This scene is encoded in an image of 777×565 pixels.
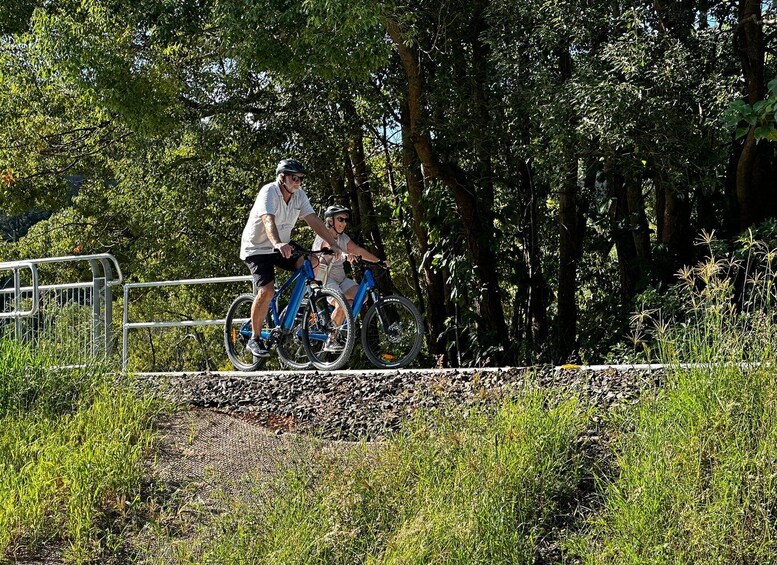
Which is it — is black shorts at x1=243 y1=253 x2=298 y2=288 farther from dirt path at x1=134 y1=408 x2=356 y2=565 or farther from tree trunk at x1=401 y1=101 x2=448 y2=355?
tree trunk at x1=401 y1=101 x2=448 y2=355

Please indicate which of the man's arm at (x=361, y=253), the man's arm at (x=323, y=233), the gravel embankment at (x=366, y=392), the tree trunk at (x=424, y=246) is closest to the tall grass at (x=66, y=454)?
the gravel embankment at (x=366, y=392)

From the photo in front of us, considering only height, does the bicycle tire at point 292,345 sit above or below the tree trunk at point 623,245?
below

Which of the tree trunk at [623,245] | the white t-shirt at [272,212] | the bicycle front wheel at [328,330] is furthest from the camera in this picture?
the tree trunk at [623,245]

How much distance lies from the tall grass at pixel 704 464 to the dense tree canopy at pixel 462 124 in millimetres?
2506

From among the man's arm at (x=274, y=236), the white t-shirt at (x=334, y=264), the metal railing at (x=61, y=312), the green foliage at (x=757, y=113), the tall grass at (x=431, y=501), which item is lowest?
the tall grass at (x=431, y=501)

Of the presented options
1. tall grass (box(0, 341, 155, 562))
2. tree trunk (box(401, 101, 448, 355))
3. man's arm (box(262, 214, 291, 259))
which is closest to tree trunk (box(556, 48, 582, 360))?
tree trunk (box(401, 101, 448, 355))

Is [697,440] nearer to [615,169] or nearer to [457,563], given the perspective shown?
[457,563]

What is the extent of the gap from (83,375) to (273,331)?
2.24 metres

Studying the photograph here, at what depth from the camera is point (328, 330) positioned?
9586 mm

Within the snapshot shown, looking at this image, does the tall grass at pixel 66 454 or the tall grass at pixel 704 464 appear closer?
→ the tall grass at pixel 704 464

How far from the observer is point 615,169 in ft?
40.7

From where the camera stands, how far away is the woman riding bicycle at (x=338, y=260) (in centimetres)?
958

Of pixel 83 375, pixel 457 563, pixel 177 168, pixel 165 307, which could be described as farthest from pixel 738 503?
pixel 165 307

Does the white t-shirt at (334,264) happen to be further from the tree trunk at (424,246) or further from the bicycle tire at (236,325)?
the tree trunk at (424,246)
